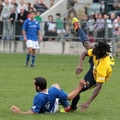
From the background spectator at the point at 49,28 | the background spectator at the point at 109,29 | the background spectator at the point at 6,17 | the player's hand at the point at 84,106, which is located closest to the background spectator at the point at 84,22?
→ the background spectator at the point at 109,29

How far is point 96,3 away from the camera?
117ft

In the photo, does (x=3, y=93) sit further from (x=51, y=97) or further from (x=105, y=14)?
(x=105, y=14)

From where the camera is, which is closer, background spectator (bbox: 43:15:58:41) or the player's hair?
the player's hair

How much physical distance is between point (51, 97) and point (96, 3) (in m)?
24.3

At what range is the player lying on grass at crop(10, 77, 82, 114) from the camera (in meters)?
11.7

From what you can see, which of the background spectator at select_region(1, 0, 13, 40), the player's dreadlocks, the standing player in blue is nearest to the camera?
the player's dreadlocks

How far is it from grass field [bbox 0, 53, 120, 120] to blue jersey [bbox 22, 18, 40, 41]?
1.12 m

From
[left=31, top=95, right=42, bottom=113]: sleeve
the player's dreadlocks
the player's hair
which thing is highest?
the player's dreadlocks

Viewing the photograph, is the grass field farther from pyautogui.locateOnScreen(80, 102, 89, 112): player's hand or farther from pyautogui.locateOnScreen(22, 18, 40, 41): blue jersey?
pyautogui.locateOnScreen(22, 18, 40, 41): blue jersey

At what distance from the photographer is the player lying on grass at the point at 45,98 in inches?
462

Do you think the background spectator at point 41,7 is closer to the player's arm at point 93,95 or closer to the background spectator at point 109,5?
the background spectator at point 109,5

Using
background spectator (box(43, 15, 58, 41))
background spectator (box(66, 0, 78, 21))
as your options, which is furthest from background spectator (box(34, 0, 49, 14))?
background spectator (box(43, 15, 58, 41))

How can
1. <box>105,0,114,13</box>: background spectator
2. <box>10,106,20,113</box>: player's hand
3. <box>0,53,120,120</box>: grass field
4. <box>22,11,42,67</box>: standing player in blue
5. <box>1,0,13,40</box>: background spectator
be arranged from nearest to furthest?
<box>10,106,20,113</box>: player's hand
<box>0,53,120,120</box>: grass field
<box>22,11,42,67</box>: standing player in blue
<box>1,0,13,40</box>: background spectator
<box>105,0,114,13</box>: background spectator

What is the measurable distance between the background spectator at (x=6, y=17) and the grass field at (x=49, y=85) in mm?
3401
